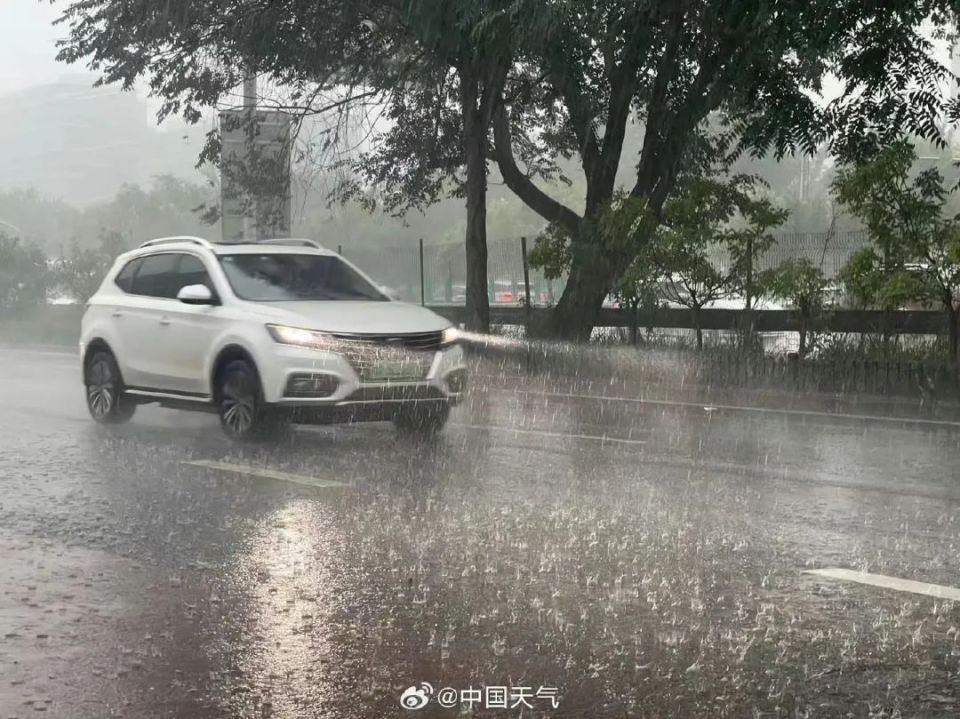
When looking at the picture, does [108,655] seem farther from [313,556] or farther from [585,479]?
[585,479]

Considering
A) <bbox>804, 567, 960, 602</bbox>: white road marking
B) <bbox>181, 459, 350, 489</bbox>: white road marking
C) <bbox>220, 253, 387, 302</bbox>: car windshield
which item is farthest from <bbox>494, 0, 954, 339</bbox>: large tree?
<bbox>804, 567, 960, 602</bbox>: white road marking

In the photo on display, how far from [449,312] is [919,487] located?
1780 centimetres

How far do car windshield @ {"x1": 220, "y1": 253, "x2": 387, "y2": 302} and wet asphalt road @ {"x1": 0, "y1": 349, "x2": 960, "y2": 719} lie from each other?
4.53ft

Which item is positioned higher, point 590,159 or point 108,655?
point 590,159

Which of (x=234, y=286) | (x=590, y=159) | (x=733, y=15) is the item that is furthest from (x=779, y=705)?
(x=590, y=159)

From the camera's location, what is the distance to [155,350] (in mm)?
12914

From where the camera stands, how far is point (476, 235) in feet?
78.7

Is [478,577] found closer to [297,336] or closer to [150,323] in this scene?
[297,336]

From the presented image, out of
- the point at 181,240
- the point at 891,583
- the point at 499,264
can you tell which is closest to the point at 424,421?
the point at 181,240

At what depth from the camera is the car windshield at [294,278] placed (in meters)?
12.5

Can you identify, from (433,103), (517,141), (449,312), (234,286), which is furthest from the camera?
(517,141)

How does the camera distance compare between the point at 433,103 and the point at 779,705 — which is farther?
the point at 433,103

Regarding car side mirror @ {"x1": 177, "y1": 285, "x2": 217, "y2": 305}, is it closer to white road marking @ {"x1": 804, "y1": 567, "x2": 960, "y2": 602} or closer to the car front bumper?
the car front bumper

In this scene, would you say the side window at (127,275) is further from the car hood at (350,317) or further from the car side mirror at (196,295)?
the car hood at (350,317)
